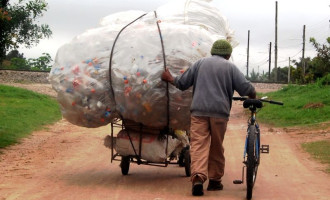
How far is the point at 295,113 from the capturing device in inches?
868

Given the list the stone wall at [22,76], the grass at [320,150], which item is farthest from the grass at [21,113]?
the stone wall at [22,76]

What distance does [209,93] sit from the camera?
7754 mm

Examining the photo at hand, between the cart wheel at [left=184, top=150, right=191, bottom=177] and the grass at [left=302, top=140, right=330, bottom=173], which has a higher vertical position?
the cart wheel at [left=184, top=150, right=191, bottom=177]

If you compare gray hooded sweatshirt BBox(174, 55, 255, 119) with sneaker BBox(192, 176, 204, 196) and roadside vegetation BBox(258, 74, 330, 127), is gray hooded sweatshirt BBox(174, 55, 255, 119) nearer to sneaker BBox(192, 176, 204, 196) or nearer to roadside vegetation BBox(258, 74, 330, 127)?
sneaker BBox(192, 176, 204, 196)

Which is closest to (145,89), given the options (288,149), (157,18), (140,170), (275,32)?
A: (157,18)

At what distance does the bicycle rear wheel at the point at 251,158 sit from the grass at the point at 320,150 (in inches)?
128

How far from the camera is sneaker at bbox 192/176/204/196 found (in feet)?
24.9

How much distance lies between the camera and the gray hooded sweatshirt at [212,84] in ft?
25.5

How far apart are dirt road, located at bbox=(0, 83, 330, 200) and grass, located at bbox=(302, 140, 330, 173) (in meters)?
0.20

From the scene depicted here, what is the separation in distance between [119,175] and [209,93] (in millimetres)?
2483

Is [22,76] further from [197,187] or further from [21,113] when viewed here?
[197,187]

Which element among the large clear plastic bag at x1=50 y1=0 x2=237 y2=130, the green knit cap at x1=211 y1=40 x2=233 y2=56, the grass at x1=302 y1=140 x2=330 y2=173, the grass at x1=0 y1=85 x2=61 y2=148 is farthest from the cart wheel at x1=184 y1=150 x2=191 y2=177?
the grass at x1=0 y1=85 x2=61 y2=148

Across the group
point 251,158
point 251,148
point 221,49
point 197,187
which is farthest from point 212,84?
point 197,187

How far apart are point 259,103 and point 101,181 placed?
8.14 feet
